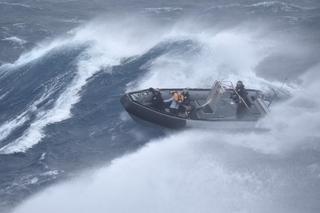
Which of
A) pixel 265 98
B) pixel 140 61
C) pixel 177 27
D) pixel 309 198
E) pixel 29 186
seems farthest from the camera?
pixel 177 27

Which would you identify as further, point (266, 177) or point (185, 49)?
point (185, 49)

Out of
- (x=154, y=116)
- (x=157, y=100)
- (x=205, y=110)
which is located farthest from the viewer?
(x=205, y=110)

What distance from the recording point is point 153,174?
27.3 m

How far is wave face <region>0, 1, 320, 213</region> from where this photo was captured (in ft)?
85.0

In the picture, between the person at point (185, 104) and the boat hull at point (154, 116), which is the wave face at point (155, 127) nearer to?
the boat hull at point (154, 116)

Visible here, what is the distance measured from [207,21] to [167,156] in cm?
2229

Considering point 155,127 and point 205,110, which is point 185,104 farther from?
point 155,127

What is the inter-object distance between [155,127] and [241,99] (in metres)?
5.78

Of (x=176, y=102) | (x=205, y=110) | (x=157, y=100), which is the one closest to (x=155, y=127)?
(x=157, y=100)

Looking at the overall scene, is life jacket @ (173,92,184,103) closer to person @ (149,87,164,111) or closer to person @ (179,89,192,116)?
person @ (179,89,192,116)

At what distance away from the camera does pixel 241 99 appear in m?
30.7

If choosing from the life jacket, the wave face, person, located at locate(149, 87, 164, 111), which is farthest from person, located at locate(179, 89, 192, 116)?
the wave face

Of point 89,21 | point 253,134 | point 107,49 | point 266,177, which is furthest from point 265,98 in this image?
point 89,21

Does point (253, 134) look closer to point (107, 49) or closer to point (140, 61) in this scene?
point (140, 61)
